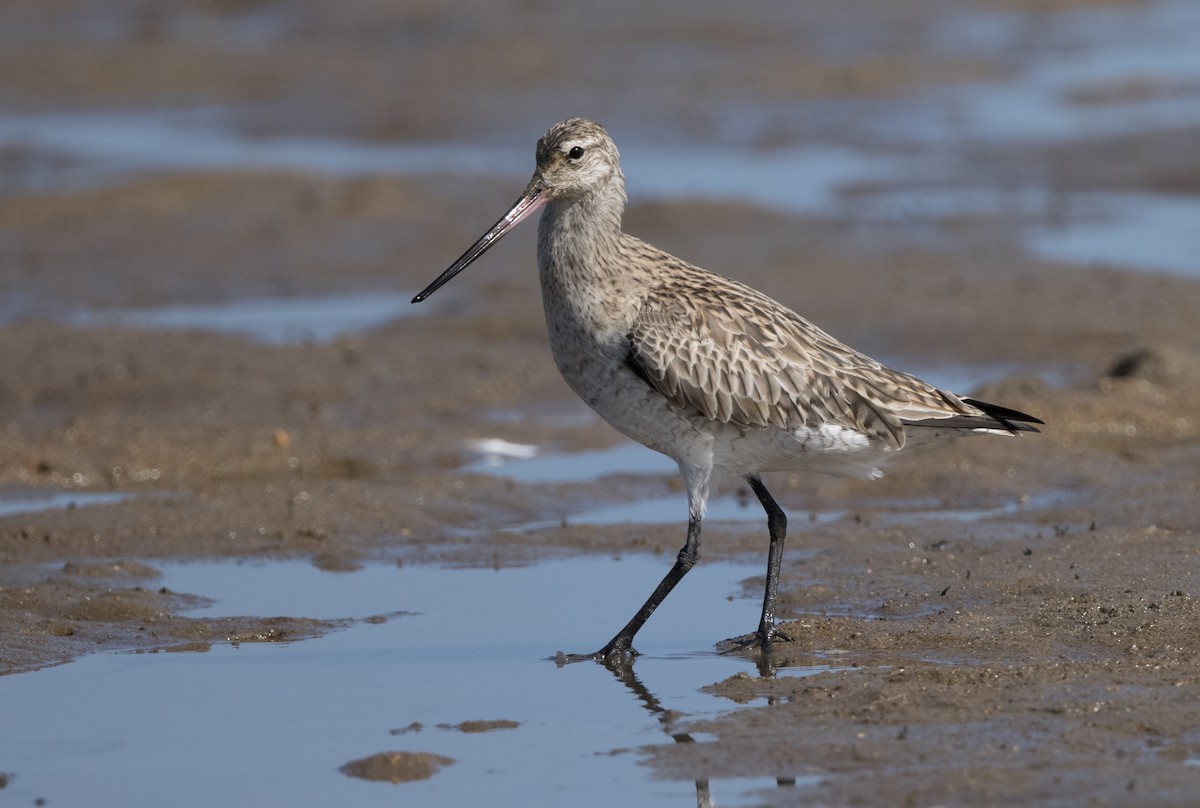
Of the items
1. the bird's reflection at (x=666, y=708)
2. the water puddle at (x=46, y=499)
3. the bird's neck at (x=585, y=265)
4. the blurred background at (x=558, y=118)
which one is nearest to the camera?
the bird's reflection at (x=666, y=708)

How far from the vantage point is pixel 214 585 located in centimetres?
900

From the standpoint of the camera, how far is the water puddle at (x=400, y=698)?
630 centimetres

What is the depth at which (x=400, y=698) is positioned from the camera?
722cm

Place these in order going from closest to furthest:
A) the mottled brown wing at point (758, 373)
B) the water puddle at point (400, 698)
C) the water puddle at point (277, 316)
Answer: the water puddle at point (400, 698)
the mottled brown wing at point (758, 373)
the water puddle at point (277, 316)

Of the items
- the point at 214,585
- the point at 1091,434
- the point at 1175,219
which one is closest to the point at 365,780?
the point at 214,585

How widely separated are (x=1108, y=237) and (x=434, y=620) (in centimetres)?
1112

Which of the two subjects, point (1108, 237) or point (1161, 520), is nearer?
point (1161, 520)

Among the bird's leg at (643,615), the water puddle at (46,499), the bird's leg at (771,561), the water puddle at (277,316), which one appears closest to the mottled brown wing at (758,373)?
the bird's leg at (771,561)

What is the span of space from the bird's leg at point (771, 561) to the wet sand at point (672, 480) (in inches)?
6.1

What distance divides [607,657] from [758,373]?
129cm

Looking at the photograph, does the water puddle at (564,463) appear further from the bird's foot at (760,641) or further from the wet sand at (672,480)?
the bird's foot at (760,641)

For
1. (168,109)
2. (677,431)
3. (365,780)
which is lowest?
(365,780)

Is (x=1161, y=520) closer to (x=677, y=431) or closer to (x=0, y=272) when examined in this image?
(x=677, y=431)

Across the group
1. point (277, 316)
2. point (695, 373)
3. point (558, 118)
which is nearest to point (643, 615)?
point (695, 373)
